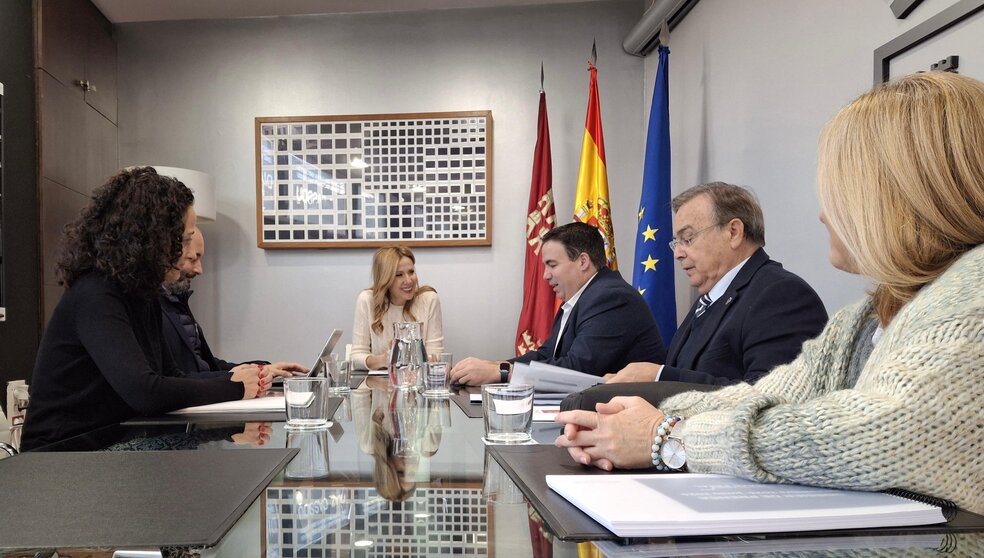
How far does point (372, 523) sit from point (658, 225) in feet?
10.6

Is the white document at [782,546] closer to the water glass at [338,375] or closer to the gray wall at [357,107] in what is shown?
the water glass at [338,375]

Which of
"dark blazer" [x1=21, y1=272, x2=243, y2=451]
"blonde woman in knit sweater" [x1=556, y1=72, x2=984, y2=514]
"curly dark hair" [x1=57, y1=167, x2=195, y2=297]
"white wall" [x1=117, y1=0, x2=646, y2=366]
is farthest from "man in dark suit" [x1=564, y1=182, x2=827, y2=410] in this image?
"white wall" [x1=117, y1=0, x2=646, y2=366]

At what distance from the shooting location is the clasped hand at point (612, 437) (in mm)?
930

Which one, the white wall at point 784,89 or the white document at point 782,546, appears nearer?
the white document at point 782,546

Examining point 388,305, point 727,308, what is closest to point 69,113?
point 388,305

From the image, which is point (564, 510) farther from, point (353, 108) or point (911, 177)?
point (353, 108)

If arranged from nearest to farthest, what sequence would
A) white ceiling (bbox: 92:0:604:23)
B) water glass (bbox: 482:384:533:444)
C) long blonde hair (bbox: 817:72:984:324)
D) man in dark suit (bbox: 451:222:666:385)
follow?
long blonde hair (bbox: 817:72:984:324)
water glass (bbox: 482:384:533:444)
man in dark suit (bbox: 451:222:666:385)
white ceiling (bbox: 92:0:604:23)

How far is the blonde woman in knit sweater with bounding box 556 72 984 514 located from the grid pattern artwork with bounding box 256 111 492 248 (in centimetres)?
357

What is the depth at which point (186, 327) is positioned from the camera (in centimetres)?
291

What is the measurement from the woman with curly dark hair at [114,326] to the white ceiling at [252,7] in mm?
→ 3058

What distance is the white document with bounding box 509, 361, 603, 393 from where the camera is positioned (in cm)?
184

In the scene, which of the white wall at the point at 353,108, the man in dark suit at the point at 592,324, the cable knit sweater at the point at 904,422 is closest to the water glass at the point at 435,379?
the man in dark suit at the point at 592,324

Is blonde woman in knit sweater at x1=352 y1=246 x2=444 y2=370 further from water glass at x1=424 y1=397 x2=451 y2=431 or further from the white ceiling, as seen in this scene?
water glass at x1=424 y1=397 x2=451 y2=431

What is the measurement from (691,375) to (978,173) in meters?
1.03
